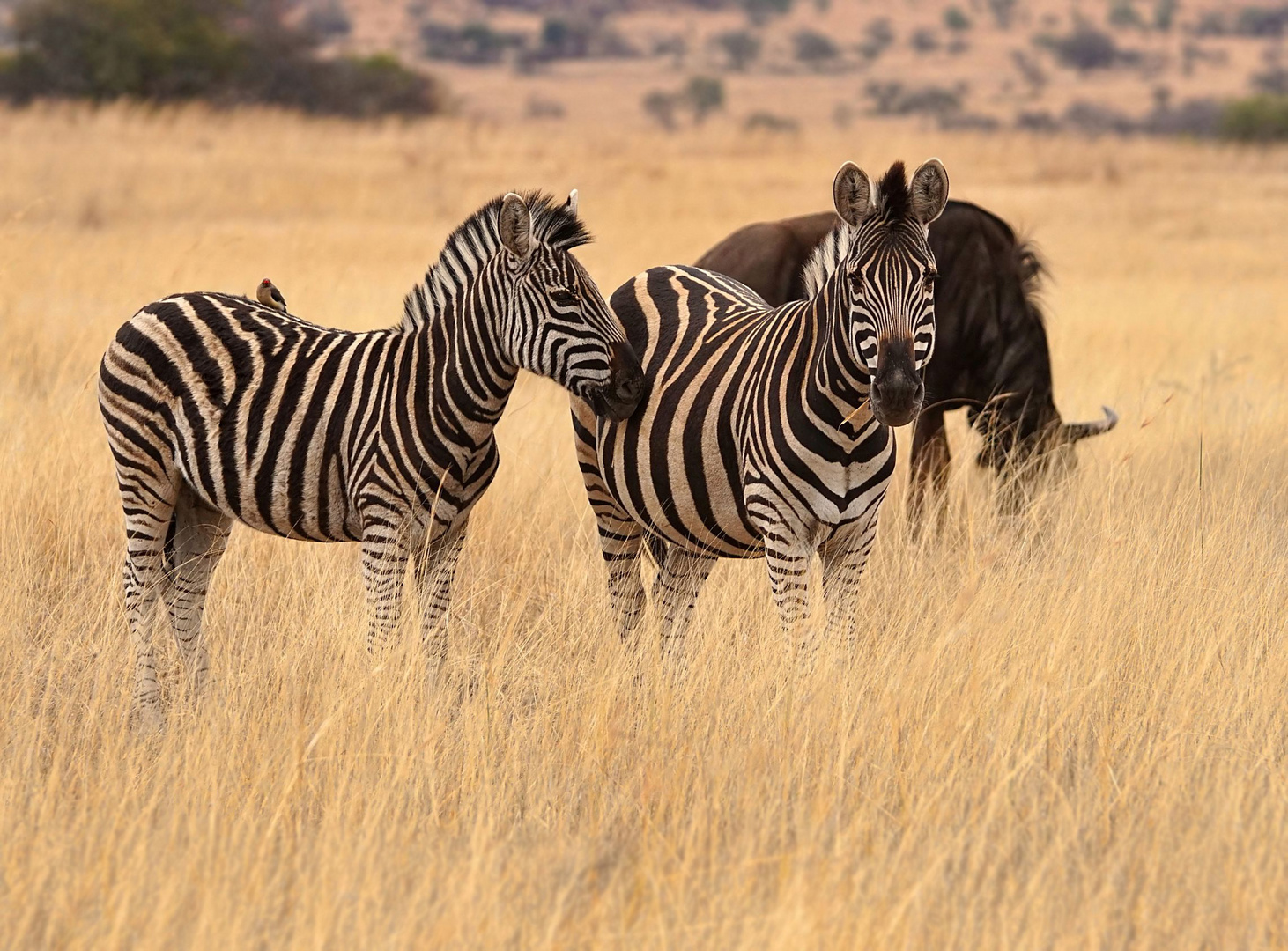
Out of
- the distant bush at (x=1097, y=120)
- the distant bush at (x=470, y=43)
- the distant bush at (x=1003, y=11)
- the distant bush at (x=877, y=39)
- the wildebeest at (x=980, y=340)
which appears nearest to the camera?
the wildebeest at (x=980, y=340)

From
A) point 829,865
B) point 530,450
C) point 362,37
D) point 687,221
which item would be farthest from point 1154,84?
point 829,865

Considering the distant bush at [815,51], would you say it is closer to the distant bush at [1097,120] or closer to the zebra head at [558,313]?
the distant bush at [1097,120]

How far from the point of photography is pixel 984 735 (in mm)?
4074

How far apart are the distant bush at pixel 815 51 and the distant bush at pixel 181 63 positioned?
36.7 meters

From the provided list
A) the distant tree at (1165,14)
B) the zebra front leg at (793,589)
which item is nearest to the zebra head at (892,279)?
the zebra front leg at (793,589)

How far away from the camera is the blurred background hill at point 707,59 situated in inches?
1276

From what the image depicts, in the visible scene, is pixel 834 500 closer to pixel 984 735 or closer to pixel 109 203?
pixel 984 735

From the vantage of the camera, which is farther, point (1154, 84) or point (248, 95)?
point (1154, 84)

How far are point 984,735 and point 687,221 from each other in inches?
583

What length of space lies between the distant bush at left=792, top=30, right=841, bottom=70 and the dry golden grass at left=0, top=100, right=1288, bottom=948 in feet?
213

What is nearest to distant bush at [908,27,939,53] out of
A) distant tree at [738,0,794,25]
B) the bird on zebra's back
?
distant tree at [738,0,794,25]

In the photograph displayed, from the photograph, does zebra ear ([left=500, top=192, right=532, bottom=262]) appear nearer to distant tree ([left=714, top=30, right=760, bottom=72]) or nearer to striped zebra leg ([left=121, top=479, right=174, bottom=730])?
striped zebra leg ([left=121, top=479, right=174, bottom=730])

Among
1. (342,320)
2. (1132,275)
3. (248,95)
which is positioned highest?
(248,95)

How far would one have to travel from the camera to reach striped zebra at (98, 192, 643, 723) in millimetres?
4504
